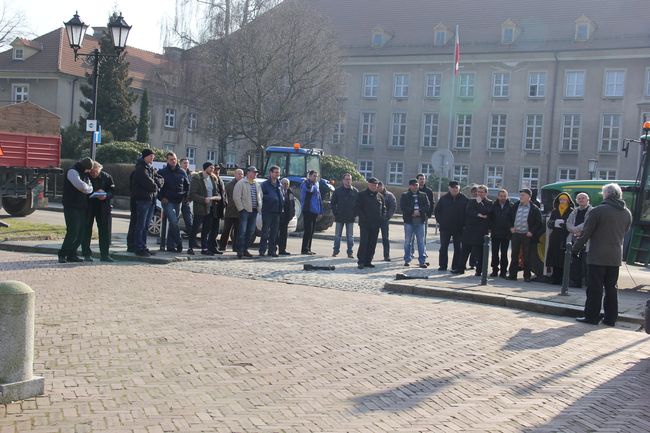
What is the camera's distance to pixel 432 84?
6047 centimetres

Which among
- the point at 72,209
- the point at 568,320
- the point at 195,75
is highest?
the point at 195,75

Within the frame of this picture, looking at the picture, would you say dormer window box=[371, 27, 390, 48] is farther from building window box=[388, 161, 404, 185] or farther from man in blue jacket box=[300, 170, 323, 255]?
man in blue jacket box=[300, 170, 323, 255]

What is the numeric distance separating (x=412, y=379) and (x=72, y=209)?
27.5ft

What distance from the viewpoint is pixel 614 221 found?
426 inches

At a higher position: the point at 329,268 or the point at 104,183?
the point at 104,183

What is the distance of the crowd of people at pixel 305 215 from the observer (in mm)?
14141

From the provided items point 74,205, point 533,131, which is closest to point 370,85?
point 533,131

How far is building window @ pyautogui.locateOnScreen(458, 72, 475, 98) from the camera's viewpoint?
5912cm

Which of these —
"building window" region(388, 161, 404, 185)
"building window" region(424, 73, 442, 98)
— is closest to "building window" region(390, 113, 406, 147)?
"building window" region(388, 161, 404, 185)

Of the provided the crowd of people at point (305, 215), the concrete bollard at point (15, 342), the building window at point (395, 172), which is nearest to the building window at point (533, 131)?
the building window at point (395, 172)

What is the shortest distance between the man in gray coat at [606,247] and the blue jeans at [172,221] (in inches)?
313

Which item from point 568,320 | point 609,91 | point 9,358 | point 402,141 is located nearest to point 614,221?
point 568,320

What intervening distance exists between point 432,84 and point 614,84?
13265mm

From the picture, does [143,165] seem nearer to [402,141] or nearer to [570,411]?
[570,411]
